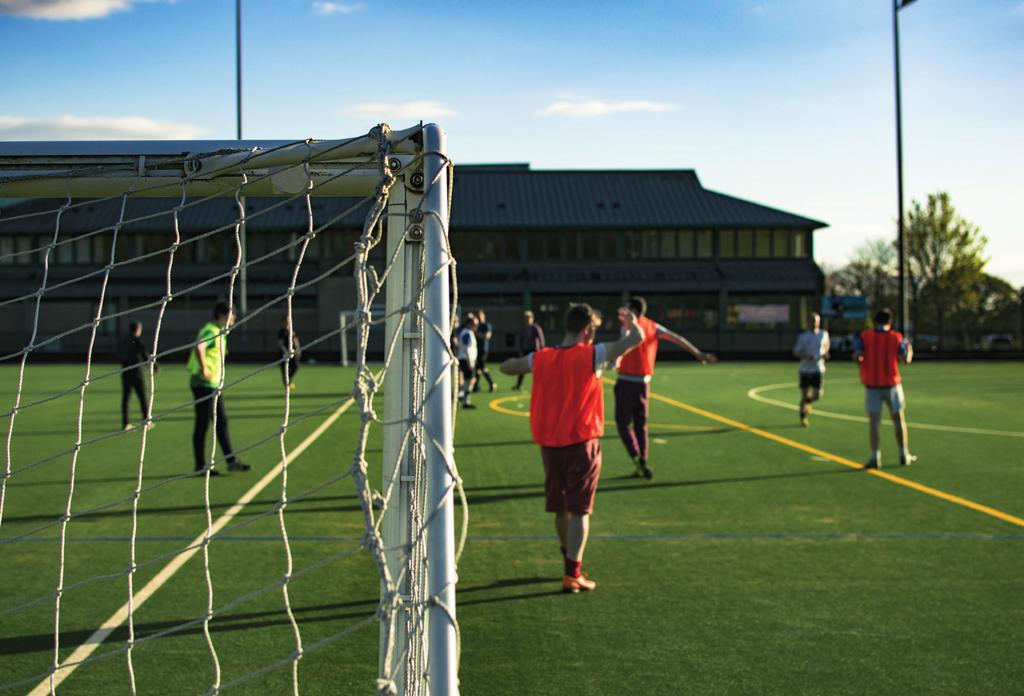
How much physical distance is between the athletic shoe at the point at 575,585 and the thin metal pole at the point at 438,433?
3667mm

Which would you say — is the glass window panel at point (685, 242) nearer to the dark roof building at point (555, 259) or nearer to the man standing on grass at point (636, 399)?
the dark roof building at point (555, 259)

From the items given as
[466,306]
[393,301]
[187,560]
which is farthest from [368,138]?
[466,306]

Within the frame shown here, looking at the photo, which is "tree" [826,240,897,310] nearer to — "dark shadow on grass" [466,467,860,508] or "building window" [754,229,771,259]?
"building window" [754,229,771,259]

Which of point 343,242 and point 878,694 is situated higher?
point 343,242

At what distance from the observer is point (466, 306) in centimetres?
5772

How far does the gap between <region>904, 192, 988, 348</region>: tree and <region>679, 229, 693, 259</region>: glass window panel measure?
15393mm

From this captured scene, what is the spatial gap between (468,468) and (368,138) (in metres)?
9.14

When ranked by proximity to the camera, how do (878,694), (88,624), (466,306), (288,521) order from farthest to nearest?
(466,306) → (288,521) → (88,624) → (878,694)

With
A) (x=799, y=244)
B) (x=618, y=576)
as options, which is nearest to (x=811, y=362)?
(x=618, y=576)

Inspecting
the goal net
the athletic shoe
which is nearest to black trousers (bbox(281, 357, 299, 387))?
the goal net

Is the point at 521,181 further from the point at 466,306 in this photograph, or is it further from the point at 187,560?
the point at 187,560

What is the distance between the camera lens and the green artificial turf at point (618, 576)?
5133mm

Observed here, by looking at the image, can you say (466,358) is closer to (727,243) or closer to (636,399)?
(636,399)

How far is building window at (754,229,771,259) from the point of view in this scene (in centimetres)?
6056
